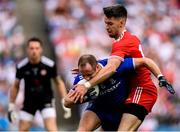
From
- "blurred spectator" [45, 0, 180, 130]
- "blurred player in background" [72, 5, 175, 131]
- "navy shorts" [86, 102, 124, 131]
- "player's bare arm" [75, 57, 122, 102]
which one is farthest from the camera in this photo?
"blurred spectator" [45, 0, 180, 130]

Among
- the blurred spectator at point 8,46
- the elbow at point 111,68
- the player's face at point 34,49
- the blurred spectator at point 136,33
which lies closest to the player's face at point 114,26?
the elbow at point 111,68

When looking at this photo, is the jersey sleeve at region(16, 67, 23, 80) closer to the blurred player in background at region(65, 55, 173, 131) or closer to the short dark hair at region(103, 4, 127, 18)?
the blurred player in background at region(65, 55, 173, 131)

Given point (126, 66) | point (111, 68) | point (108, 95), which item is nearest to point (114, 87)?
point (108, 95)

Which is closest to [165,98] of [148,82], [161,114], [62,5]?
[161,114]

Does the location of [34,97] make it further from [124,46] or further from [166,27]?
[166,27]

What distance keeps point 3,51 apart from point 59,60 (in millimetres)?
1384

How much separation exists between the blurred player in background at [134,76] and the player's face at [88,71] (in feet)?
0.61

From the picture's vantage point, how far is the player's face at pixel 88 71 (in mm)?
7309

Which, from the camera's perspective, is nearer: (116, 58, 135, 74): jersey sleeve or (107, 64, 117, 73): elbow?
(107, 64, 117, 73): elbow

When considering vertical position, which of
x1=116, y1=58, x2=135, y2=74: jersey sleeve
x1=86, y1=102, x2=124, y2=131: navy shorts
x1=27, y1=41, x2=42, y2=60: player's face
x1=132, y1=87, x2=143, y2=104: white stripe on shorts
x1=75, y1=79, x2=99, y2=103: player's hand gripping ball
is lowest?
x1=86, y1=102, x2=124, y2=131: navy shorts

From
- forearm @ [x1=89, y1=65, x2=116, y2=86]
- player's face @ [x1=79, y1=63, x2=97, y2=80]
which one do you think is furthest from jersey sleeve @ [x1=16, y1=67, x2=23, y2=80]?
forearm @ [x1=89, y1=65, x2=116, y2=86]

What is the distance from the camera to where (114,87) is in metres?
7.69

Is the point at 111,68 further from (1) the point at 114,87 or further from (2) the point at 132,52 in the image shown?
(2) the point at 132,52

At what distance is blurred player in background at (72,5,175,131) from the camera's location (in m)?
7.62
